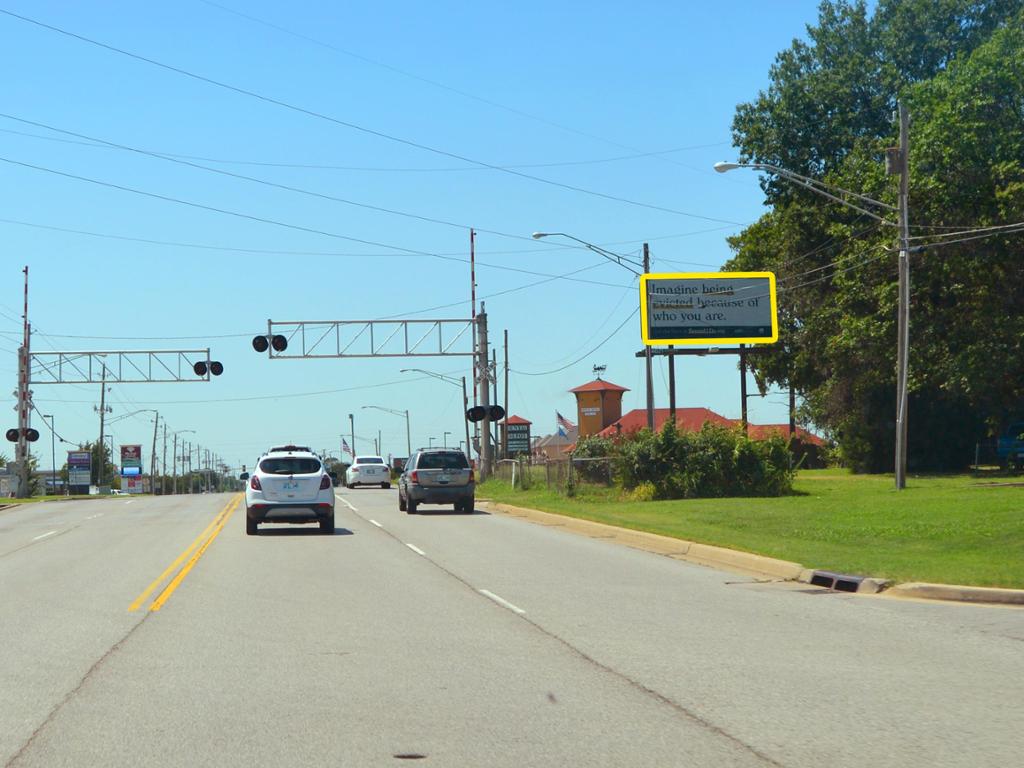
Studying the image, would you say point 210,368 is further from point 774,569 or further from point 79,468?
point 79,468

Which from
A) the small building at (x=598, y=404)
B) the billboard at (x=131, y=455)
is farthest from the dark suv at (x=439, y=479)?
the billboard at (x=131, y=455)

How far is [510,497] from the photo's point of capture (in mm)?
41594

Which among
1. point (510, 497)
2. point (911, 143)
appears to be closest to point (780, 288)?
point (911, 143)

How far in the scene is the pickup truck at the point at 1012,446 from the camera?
151 feet

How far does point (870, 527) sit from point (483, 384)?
33325mm

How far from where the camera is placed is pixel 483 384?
54000mm

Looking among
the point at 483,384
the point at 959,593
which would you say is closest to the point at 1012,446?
the point at 483,384

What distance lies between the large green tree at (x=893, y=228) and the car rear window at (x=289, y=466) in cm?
2053

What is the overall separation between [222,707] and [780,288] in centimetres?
5078

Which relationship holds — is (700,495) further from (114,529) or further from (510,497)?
(114,529)

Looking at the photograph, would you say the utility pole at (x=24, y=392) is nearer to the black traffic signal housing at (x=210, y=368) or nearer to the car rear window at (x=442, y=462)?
the black traffic signal housing at (x=210, y=368)

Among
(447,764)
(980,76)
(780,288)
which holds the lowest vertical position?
(447,764)

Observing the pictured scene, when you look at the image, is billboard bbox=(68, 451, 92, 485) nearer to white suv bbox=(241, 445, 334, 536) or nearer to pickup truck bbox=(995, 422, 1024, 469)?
pickup truck bbox=(995, 422, 1024, 469)

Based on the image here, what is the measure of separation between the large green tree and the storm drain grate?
79.0 feet
